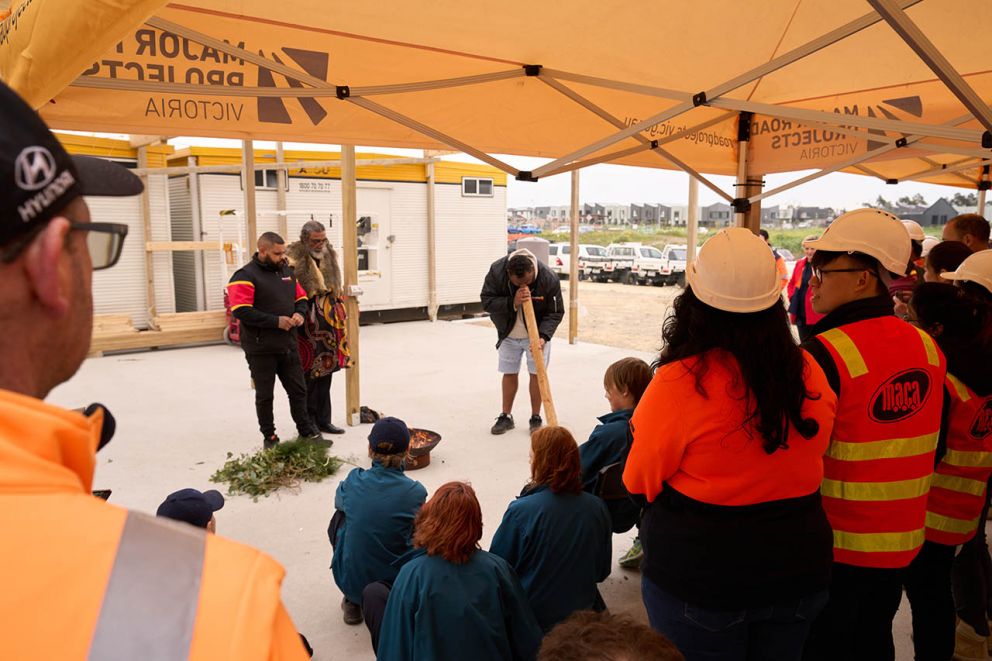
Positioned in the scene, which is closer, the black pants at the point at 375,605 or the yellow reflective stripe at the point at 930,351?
the yellow reflective stripe at the point at 930,351

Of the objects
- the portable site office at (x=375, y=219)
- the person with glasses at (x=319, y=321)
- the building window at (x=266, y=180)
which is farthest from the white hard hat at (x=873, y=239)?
the building window at (x=266, y=180)

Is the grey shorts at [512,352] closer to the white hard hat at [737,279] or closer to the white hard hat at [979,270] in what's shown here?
the white hard hat at [979,270]

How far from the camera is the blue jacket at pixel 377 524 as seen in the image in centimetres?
312

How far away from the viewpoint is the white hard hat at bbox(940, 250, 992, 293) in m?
2.80

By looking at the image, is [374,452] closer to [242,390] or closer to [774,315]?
[774,315]

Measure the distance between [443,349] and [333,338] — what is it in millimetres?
4611

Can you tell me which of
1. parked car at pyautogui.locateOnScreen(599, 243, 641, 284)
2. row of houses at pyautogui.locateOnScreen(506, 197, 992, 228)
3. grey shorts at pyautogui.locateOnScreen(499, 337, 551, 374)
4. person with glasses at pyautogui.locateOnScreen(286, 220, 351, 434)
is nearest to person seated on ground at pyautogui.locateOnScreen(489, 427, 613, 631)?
grey shorts at pyautogui.locateOnScreen(499, 337, 551, 374)

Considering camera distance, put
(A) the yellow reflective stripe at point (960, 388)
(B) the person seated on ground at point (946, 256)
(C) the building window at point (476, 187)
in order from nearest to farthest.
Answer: (A) the yellow reflective stripe at point (960, 388)
(B) the person seated on ground at point (946, 256)
(C) the building window at point (476, 187)

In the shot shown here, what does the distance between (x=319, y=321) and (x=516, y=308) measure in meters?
1.77

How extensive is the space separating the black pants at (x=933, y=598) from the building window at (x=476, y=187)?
13.1 meters

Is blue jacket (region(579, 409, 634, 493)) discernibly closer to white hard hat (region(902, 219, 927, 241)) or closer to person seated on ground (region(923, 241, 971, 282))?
person seated on ground (region(923, 241, 971, 282))

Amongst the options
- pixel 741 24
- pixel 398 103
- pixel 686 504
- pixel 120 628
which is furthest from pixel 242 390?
pixel 120 628

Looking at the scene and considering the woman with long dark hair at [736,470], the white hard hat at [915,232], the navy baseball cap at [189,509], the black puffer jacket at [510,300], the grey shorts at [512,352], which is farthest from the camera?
the grey shorts at [512,352]

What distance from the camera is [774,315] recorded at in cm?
200
